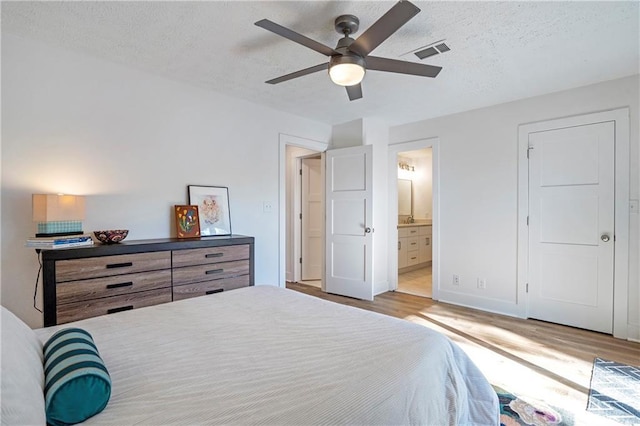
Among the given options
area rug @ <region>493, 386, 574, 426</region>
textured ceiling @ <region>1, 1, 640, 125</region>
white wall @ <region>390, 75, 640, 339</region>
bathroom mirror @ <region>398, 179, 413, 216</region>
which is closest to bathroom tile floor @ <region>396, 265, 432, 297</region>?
white wall @ <region>390, 75, 640, 339</region>

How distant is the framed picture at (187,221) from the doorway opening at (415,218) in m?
3.20

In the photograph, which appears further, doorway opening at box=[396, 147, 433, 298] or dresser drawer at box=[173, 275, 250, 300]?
doorway opening at box=[396, 147, 433, 298]

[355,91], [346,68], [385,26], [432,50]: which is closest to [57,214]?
[346,68]

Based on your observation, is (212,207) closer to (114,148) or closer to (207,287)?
(207,287)

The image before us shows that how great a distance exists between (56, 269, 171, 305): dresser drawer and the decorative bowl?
327 millimetres

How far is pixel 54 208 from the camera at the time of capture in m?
2.13

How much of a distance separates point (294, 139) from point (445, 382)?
336cm

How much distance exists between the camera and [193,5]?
1.87m

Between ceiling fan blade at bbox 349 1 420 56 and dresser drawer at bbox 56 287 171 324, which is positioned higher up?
ceiling fan blade at bbox 349 1 420 56

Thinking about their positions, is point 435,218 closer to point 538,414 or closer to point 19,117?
point 538,414

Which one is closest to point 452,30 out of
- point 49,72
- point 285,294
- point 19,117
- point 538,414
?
point 285,294

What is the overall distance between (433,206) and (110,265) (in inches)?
142

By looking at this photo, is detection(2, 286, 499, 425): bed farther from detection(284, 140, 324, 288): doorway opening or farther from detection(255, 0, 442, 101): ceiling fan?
→ detection(284, 140, 324, 288): doorway opening

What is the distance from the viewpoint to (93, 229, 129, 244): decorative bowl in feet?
7.89
